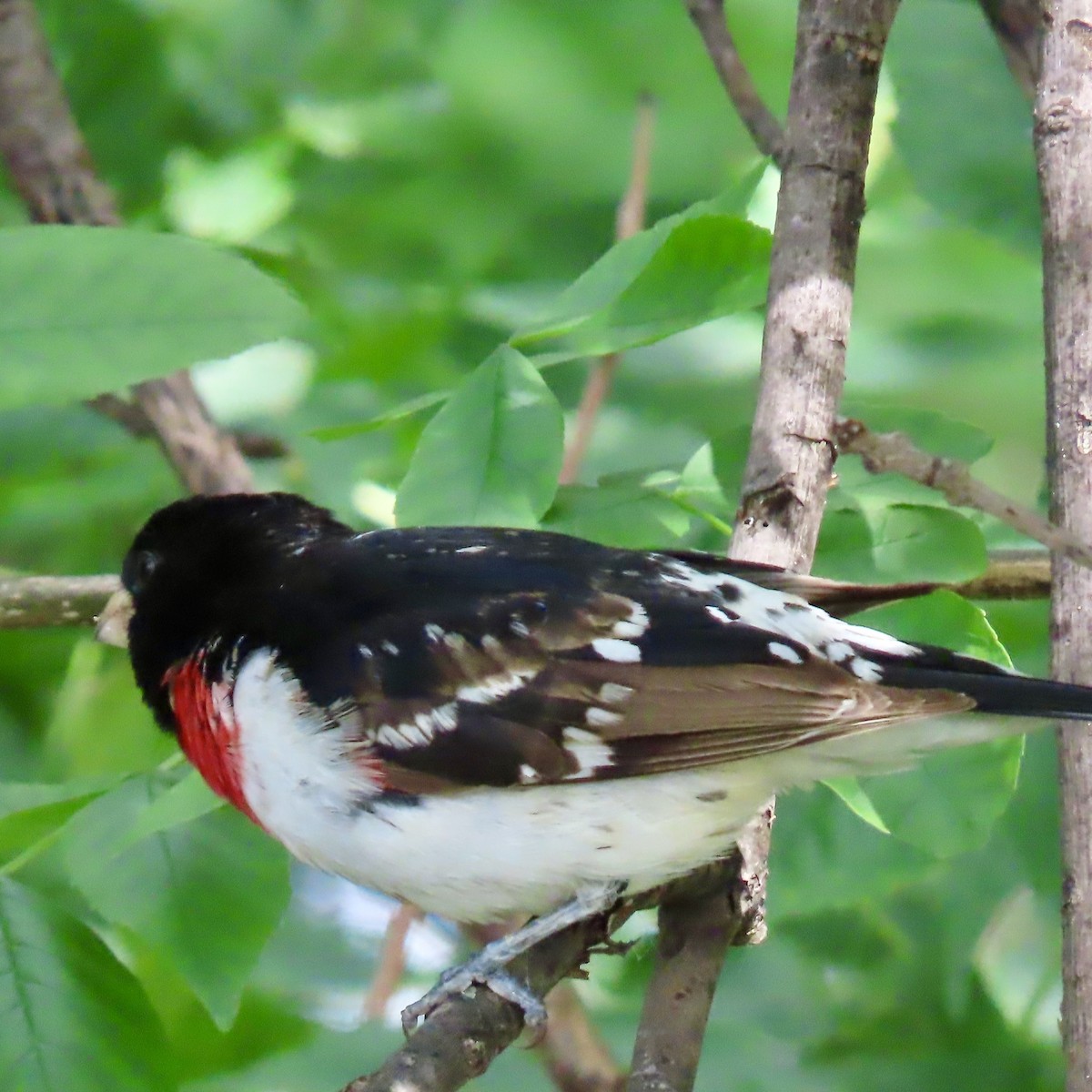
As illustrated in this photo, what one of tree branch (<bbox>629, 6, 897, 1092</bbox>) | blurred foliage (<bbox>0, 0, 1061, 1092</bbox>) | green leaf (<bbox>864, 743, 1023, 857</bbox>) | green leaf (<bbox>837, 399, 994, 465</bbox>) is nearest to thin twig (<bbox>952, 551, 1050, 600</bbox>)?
blurred foliage (<bbox>0, 0, 1061, 1092</bbox>)

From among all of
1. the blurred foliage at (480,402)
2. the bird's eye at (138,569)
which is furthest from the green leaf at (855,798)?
the bird's eye at (138,569)

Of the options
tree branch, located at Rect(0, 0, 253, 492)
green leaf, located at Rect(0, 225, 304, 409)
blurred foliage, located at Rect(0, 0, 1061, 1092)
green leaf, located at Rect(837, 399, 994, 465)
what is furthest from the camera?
tree branch, located at Rect(0, 0, 253, 492)

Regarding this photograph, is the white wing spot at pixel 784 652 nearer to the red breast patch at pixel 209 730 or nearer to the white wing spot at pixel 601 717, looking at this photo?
the white wing spot at pixel 601 717

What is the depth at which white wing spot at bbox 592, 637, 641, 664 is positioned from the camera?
7.69 feet

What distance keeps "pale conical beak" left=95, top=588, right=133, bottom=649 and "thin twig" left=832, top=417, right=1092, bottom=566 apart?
54.9 inches

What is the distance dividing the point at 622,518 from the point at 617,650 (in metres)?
0.33

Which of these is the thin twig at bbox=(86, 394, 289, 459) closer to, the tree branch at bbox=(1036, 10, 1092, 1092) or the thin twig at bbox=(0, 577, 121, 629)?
the thin twig at bbox=(0, 577, 121, 629)

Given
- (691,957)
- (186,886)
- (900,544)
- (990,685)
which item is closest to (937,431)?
(900,544)

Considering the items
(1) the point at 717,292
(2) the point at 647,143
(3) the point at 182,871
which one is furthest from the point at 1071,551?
(2) the point at 647,143

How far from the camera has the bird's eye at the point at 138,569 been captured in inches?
113

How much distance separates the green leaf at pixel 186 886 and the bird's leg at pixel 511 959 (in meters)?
0.29

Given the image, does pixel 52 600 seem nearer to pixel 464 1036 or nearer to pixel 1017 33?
pixel 464 1036

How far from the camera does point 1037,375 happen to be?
427 centimetres

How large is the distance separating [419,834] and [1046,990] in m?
2.11
